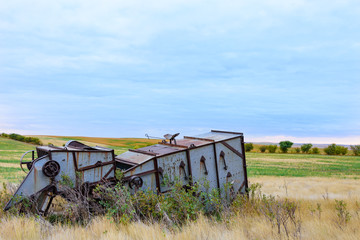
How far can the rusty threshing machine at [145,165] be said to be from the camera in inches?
255

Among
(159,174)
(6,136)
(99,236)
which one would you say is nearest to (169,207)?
(159,174)

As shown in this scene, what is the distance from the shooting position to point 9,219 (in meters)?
6.38

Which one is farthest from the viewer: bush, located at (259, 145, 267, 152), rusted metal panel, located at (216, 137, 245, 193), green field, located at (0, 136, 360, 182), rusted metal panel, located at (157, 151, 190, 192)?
bush, located at (259, 145, 267, 152)

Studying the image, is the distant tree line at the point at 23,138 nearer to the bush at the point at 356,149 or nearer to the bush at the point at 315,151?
the bush at the point at 315,151

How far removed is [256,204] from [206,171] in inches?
64.8

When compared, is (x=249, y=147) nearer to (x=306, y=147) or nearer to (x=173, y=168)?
(x=306, y=147)

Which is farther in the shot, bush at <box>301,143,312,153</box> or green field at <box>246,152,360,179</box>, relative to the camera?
bush at <box>301,143,312,153</box>

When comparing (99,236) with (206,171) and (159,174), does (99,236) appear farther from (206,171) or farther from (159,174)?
(206,171)

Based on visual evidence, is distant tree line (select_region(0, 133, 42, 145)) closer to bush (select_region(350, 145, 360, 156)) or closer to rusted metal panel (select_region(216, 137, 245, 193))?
rusted metal panel (select_region(216, 137, 245, 193))

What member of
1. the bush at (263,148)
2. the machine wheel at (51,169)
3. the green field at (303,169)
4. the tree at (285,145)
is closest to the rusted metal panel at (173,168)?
the machine wheel at (51,169)

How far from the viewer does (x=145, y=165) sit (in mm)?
7531

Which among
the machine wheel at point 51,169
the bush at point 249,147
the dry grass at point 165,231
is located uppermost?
the machine wheel at point 51,169

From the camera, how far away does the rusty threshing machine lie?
21.2 feet

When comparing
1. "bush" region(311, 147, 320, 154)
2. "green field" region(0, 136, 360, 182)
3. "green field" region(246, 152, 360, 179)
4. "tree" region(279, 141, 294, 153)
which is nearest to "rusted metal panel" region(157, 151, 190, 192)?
"green field" region(0, 136, 360, 182)
